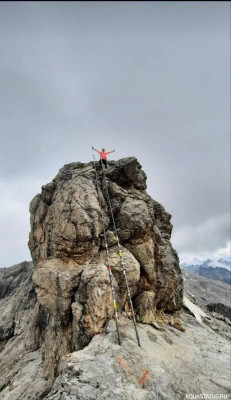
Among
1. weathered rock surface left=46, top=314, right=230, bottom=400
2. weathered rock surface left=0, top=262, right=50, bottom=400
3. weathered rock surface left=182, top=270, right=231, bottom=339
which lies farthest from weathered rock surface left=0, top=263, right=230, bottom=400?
weathered rock surface left=182, top=270, right=231, bottom=339

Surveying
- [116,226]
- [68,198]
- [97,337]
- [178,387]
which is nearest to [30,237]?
[68,198]

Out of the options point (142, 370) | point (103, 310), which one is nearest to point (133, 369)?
point (142, 370)

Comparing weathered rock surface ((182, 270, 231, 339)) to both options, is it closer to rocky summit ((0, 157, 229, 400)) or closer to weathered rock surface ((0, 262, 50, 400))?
rocky summit ((0, 157, 229, 400))

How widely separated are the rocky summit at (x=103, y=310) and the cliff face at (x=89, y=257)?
0.09 m

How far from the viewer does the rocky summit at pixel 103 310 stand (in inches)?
494

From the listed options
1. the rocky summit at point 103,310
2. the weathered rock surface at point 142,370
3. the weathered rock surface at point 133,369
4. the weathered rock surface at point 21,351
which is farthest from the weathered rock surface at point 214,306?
the weathered rock surface at point 21,351

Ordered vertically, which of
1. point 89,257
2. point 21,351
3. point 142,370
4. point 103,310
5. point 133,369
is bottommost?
point 21,351

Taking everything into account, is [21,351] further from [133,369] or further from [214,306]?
[214,306]

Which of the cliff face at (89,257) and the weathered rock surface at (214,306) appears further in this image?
the weathered rock surface at (214,306)

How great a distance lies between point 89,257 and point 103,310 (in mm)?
5301

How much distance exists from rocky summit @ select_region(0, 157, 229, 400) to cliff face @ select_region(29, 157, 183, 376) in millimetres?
90

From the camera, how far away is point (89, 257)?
68.7 ft

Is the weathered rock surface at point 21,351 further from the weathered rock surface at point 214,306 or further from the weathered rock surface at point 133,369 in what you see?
the weathered rock surface at point 214,306

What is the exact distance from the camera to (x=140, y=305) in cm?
1997
